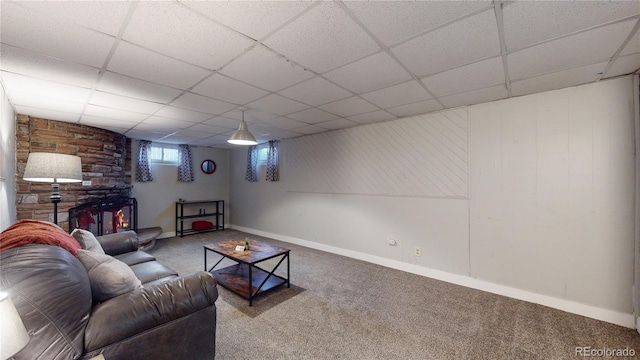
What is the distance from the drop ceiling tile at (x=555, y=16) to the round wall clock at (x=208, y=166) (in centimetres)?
648

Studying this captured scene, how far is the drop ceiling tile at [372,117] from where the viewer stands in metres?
3.45

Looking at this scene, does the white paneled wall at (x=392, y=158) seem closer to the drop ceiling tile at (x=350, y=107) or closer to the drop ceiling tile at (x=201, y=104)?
the drop ceiling tile at (x=350, y=107)

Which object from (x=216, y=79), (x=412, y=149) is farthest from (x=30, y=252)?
(x=412, y=149)

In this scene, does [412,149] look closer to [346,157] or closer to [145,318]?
[346,157]

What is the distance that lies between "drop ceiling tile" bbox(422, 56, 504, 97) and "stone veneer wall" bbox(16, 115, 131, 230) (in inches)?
199

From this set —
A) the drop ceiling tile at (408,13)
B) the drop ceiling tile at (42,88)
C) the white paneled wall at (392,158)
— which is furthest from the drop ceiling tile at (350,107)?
the drop ceiling tile at (42,88)

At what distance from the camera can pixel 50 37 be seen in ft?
5.39

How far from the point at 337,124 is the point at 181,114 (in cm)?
232

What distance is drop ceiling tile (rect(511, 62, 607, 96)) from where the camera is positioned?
2152 millimetres

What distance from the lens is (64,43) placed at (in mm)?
1716

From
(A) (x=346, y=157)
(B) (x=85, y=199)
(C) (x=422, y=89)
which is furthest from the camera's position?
(A) (x=346, y=157)

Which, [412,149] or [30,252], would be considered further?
[412,149]

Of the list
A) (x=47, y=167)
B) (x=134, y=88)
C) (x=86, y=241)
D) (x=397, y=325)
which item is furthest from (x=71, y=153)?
(x=397, y=325)

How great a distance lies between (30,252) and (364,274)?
318 centimetres
